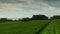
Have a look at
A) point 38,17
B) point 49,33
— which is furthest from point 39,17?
point 49,33

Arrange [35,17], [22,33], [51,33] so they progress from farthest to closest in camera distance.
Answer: [35,17]
[51,33]
[22,33]

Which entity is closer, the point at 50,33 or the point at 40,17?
the point at 50,33

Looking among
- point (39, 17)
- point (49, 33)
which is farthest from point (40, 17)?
point (49, 33)

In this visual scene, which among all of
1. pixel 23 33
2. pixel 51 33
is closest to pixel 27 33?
pixel 23 33

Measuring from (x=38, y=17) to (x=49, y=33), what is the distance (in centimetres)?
5254

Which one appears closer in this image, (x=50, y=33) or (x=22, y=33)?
(x=22, y=33)

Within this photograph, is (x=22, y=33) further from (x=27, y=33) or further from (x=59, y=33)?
(x=59, y=33)

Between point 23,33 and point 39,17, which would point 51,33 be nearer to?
point 23,33

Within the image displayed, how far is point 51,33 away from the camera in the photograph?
1214cm

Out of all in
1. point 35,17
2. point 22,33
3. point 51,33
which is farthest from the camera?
point 35,17

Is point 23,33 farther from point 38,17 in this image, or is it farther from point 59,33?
point 38,17

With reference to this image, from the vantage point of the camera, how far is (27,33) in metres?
10.2

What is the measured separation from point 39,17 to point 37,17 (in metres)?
1.24

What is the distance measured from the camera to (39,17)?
6550cm
